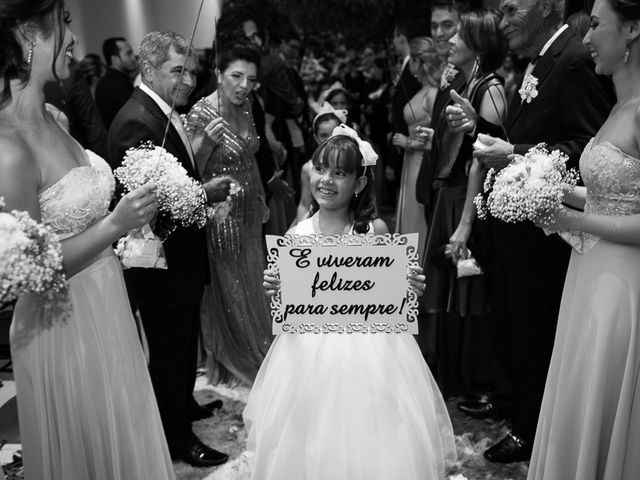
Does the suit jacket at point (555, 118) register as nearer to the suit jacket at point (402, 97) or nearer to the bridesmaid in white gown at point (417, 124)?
the bridesmaid in white gown at point (417, 124)

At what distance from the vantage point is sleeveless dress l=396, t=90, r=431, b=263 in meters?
4.66

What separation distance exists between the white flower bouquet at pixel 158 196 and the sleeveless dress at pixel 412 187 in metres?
2.19

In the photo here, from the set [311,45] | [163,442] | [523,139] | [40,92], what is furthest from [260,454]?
[311,45]

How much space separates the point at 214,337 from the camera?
3.93 metres

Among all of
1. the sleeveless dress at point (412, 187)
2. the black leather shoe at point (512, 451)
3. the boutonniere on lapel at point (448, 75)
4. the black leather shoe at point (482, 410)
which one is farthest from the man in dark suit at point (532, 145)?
the sleeveless dress at point (412, 187)

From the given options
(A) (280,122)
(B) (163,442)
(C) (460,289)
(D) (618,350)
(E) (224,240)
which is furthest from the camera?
(A) (280,122)

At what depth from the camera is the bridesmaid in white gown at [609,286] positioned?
6.74ft

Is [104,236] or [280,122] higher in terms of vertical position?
[280,122]

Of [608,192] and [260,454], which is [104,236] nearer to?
[260,454]

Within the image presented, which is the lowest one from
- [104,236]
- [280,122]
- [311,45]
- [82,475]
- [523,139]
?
[82,475]

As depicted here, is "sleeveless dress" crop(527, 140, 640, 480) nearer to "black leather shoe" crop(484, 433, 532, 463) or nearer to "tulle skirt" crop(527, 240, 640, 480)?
"tulle skirt" crop(527, 240, 640, 480)

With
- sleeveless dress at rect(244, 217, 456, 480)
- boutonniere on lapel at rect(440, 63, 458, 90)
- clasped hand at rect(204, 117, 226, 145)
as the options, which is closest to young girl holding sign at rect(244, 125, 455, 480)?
sleeveless dress at rect(244, 217, 456, 480)

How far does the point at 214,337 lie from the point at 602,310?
2366 mm

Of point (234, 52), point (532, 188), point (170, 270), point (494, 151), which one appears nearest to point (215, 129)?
point (234, 52)
